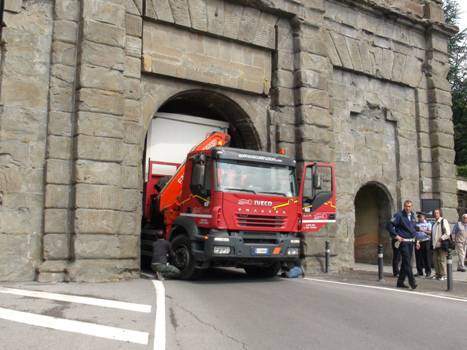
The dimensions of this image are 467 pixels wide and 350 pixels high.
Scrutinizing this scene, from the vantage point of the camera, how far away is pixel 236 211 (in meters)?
10.3

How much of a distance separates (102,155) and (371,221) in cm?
1034

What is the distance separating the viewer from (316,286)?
10.5 meters

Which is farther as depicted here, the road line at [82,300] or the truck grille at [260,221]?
the truck grille at [260,221]

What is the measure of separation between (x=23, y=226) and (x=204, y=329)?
5870 millimetres

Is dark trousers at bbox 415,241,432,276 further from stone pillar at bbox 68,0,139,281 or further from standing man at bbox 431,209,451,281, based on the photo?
stone pillar at bbox 68,0,139,281

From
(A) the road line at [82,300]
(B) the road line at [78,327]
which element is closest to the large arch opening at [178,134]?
(A) the road line at [82,300]

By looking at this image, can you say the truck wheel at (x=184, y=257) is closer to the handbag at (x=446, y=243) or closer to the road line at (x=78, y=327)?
the road line at (x=78, y=327)

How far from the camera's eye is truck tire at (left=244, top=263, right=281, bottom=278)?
11741mm

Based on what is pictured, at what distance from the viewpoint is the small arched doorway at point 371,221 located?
16969mm

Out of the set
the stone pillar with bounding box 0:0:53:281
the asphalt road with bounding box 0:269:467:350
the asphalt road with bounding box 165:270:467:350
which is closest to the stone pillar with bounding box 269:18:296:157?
the asphalt road with bounding box 165:270:467:350

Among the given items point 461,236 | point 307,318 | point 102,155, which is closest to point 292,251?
point 307,318

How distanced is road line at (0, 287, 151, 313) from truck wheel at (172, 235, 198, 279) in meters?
2.73

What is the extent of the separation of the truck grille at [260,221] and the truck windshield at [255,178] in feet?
1.73

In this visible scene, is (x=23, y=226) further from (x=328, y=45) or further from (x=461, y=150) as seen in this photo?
(x=461, y=150)
